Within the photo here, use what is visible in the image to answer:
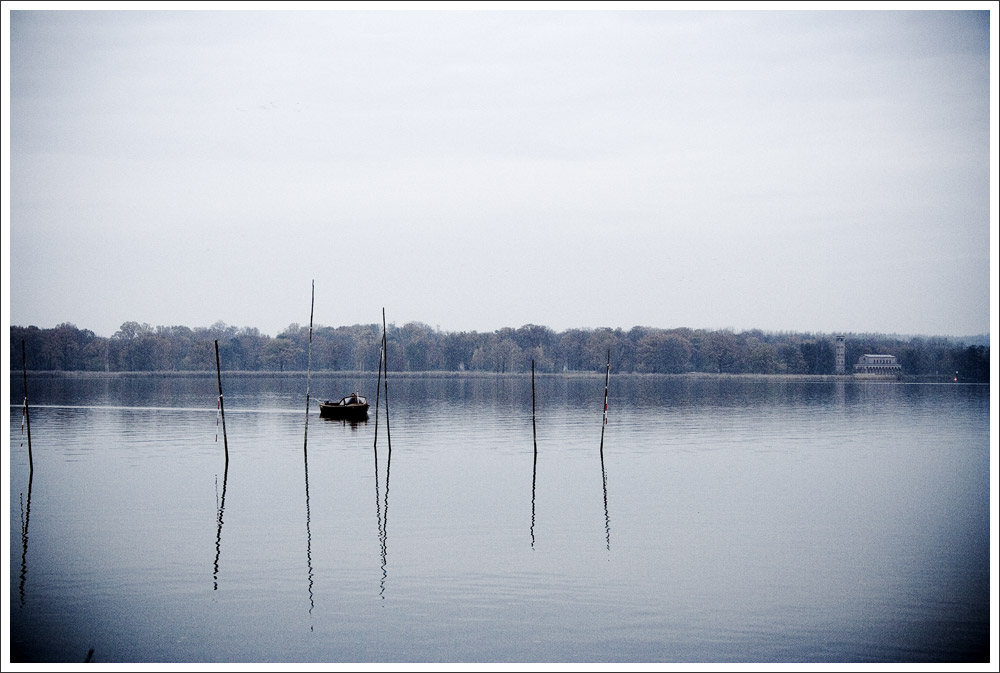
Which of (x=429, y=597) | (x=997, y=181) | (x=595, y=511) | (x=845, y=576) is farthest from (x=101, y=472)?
(x=997, y=181)

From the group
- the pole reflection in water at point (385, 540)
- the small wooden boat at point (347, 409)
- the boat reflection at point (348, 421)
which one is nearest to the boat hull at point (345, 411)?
the small wooden boat at point (347, 409)

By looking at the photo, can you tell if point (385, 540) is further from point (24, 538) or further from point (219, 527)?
point (24, 538)

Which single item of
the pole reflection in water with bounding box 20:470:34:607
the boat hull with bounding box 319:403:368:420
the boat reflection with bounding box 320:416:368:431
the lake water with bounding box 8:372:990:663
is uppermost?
the boat hull with bounding box 319:403:368:420

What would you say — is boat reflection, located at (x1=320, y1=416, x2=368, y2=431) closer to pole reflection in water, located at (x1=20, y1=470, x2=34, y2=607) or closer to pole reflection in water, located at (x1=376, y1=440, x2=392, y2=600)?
pole reflection in water, located at (x1=376, y1=440, x2=392, y2=600)

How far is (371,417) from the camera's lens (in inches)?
3061

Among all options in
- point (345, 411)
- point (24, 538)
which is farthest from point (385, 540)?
point (345, 411)

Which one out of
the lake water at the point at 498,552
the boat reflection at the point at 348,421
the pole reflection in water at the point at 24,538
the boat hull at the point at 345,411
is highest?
the boat hull at the point at 345,411

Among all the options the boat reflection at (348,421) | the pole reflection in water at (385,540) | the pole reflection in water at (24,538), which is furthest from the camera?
the boat reflection at (348,421)

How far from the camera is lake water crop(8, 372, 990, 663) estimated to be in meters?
18.1

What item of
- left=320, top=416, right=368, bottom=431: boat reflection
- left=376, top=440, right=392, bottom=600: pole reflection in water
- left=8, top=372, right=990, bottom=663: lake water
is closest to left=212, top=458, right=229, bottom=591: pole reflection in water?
left=8, top=372, right=990, bottom=663: lake water

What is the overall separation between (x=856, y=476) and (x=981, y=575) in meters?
19.7

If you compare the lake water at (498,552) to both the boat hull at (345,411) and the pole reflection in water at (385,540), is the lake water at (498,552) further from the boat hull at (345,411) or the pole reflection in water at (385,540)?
the boat hull at (345,411)

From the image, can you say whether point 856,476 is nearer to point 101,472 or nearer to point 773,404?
point 101,472

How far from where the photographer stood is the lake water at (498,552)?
18078 mm
